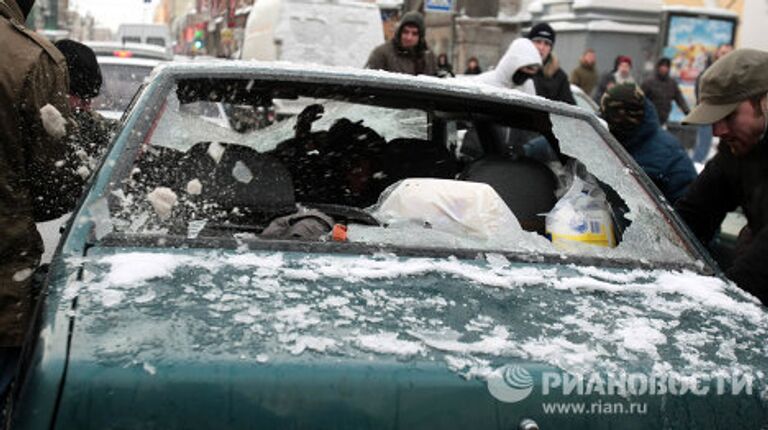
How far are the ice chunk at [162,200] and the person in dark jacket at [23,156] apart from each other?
336mm

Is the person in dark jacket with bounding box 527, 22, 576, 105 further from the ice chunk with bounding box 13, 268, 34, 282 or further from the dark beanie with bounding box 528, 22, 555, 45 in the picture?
the ice chunk with bounding box 13, 268, 34, 282

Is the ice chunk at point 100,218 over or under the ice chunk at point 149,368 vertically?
over

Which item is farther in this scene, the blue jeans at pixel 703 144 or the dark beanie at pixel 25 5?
the blue jeans at pixel 703 144

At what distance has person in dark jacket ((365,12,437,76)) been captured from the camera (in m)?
7.93

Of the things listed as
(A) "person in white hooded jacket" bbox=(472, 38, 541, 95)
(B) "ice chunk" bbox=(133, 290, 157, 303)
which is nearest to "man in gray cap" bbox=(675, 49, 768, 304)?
(B) "ice chunk" bbox=(133, 290, 157, 303)

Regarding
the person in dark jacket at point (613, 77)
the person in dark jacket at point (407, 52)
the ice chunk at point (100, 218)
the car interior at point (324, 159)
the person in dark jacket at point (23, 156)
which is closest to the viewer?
the ice chunk at point (100, 218)

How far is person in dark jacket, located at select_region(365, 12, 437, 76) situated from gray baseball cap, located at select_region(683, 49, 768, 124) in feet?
16.4

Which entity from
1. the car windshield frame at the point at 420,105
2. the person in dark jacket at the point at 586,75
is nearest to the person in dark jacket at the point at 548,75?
the car windshield frame at the point at 420,105

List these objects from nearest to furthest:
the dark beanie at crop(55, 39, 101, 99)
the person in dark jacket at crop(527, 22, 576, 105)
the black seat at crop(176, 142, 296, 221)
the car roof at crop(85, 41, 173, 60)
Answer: the black seat at crop(176, 142, 296, 221) < the dark beanie at crop(55, 39, 101, 99) < the person in dark jacket at crop(527, 22, 576, 105) < the car roof at crop(85, 41, 173, 60)

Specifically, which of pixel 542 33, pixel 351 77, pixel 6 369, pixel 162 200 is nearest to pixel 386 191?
pixel 351 77

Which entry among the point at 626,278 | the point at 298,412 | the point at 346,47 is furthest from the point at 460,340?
the point at 346,47

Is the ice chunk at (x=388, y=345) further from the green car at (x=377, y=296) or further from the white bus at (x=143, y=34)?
the white bus at (x=143, y=34)

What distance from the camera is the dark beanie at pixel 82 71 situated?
11.9 feet

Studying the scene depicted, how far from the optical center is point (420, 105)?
3.58m
